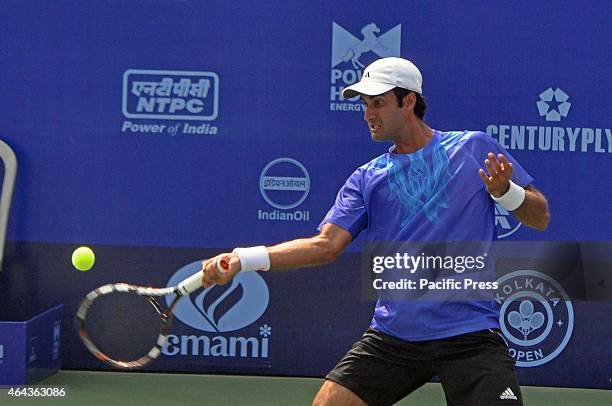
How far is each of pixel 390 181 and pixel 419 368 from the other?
64cm

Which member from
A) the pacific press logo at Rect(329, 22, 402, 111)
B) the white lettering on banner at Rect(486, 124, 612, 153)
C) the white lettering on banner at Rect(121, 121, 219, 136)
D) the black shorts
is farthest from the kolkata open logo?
the black shorts

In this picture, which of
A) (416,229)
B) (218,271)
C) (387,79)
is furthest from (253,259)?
(387,79)

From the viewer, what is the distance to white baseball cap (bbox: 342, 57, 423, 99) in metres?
4.61

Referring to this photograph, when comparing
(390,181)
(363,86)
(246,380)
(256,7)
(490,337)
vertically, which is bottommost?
(246,380)

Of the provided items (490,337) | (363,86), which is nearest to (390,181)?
(363,86)

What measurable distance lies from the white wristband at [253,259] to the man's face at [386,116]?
644 millimetres

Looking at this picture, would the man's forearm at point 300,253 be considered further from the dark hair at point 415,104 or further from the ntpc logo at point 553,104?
the ntpc logo at point 553,104

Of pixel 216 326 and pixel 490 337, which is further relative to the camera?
pixel 216 326

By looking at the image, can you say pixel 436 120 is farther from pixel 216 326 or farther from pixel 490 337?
pixel 490 337

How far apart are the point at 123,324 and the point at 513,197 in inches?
138

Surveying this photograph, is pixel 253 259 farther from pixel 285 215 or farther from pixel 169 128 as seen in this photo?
pixel 169 128

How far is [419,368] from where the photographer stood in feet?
14.6

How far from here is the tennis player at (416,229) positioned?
4.34 meters

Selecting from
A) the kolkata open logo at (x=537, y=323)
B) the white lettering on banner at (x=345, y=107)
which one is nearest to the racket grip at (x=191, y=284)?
the white lettering on banner at (x=345, y=107)
